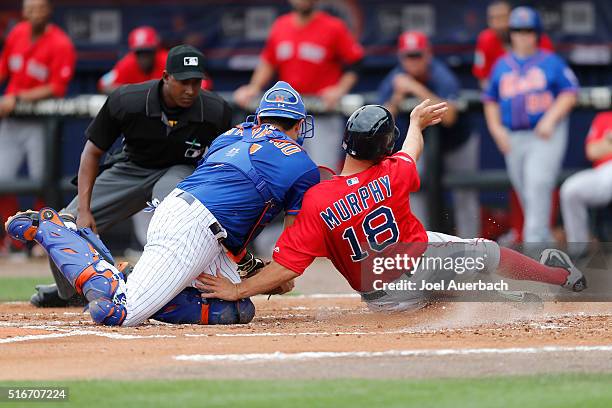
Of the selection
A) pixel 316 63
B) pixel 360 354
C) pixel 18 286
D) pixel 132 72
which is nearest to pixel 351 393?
pixel 360 354

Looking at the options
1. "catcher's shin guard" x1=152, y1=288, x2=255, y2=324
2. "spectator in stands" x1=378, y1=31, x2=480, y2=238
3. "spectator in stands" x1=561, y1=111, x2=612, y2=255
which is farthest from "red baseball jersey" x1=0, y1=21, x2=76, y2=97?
"catcher's shin guard" x1=152, y1=288, x2=255, y2=324

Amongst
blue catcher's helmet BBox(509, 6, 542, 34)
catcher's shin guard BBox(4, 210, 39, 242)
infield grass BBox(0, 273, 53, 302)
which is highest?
blue catcher's helmet BBox(509, 6, 542, 34)

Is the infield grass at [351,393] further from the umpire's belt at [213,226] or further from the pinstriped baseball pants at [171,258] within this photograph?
the umpire's belt at [213,226]

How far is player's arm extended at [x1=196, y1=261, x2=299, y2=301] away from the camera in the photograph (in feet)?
20.0

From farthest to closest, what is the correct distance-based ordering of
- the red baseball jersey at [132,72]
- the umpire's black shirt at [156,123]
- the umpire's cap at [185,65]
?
1. the red baseball jersey at [132,72]
2. the umpire's black shirt at [156,123]
3. the umpire's cap at [185,65]

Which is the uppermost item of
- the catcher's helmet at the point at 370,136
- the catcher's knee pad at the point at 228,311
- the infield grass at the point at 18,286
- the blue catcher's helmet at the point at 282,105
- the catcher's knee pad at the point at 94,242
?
the blue catcher's helmet at the point at 282,105

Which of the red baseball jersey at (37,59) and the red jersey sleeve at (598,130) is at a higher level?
the red baseball jersey at (37,59)

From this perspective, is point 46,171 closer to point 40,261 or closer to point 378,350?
point 40,261

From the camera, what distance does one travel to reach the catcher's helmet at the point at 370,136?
246 inches

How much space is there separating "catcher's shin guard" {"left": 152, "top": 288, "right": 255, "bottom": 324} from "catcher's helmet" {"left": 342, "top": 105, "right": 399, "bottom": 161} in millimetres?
985

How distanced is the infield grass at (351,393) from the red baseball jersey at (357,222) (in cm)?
165

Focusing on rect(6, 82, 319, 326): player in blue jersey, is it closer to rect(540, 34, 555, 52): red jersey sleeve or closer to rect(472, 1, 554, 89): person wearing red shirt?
rect(472, 1, 554, 89): person wearing red shirt

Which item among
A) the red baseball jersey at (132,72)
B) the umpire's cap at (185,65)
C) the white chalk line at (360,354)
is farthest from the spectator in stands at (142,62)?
the white chalk line at (360,354)

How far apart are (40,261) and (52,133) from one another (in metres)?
1.26
